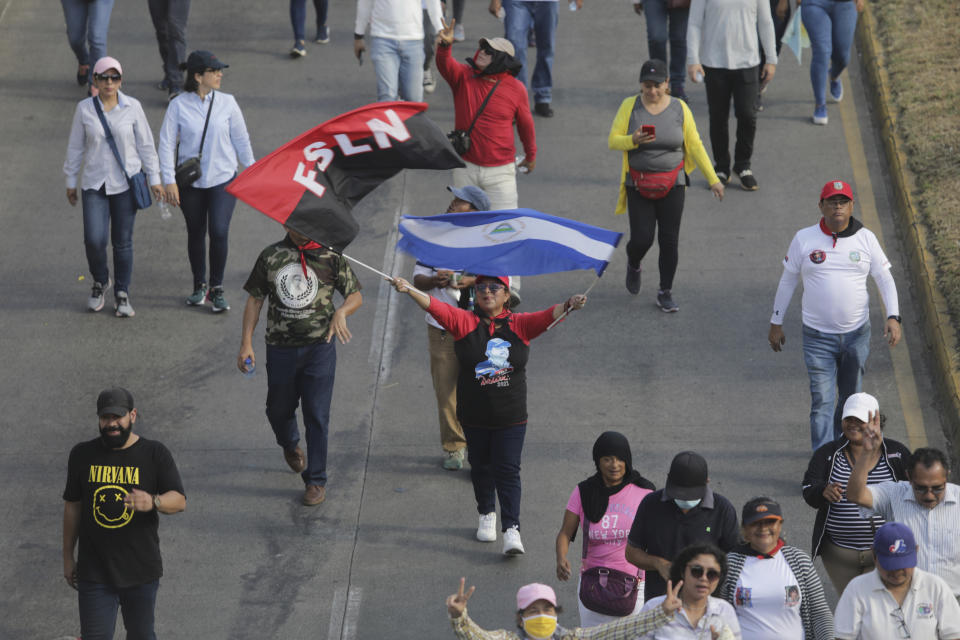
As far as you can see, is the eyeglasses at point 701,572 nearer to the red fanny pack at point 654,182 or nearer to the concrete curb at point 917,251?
the concrete curb at point 917,251

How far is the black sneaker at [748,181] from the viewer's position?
14.1 m

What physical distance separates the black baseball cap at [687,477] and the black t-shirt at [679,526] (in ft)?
0.40

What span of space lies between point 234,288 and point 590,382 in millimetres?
3609

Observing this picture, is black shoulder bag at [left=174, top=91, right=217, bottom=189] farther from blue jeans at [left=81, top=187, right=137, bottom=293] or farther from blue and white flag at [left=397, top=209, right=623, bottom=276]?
blue and white flag at [left=397, top=209, right=623, bottom=276]

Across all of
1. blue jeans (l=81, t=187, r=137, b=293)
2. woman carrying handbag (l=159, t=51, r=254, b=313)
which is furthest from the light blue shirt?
blue jeans (l=81, t=187, r=137, b=293)

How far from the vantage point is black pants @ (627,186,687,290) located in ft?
38.9

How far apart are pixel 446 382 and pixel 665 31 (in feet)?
23.0

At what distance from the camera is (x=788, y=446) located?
10.3 metres

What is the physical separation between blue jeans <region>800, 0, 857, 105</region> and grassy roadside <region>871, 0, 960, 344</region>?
896mm

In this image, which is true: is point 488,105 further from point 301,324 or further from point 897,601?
point 897,601

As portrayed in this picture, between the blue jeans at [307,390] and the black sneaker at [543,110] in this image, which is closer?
the blue jeans at [307,390]

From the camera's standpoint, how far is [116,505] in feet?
24.7

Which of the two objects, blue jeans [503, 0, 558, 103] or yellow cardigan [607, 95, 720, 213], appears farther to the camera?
blue jeans [503, 0, 558, 103]

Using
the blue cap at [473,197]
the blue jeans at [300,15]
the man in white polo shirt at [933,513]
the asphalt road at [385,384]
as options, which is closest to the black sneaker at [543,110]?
the asphalt road at [385,384]
